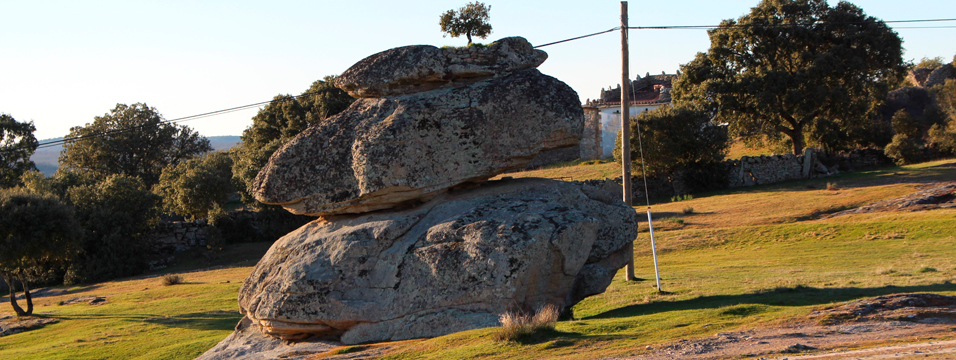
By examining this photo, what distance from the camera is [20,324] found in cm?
2408

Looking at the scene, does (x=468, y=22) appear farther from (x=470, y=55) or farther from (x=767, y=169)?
(x=767, y=169)

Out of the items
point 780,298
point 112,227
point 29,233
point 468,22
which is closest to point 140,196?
point 112,227

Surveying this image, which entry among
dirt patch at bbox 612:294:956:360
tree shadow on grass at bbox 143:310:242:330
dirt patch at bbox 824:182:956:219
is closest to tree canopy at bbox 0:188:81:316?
tree shadow on grass at bbox 143:310:242:330

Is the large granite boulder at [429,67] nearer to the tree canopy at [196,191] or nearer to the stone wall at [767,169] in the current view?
the stone wall at [767,169]

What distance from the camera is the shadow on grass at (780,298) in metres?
13.4

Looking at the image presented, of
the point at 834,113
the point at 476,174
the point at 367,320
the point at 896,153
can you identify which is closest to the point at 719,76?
the point at 834,113

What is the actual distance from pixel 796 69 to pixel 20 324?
44.8 meters

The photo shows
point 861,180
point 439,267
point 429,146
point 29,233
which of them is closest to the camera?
point 439,267

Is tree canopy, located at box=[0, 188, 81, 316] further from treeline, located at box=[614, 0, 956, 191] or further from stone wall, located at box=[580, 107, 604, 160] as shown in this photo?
stone wall, located at box=[580, 107, 604, 160]

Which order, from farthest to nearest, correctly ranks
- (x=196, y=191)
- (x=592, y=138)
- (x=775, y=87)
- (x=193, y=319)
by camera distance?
(x=592, y=138) < (x=196, y=191) < (x=775, y=87) < (x=193, y=319)

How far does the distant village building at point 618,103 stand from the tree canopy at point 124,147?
42.3 meters

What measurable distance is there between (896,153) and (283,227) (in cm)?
4195

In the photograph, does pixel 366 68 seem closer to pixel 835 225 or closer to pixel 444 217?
pixel 444 217

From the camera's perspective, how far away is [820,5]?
43.6m
